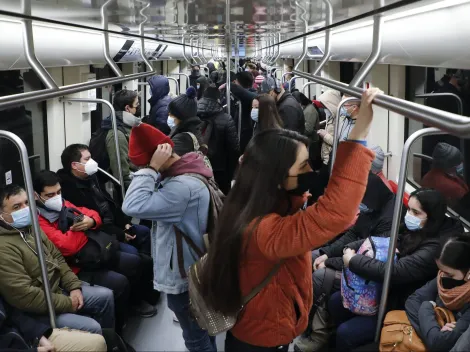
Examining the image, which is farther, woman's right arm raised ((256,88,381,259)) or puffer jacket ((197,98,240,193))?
puffer jacket ((197,98,240,193))

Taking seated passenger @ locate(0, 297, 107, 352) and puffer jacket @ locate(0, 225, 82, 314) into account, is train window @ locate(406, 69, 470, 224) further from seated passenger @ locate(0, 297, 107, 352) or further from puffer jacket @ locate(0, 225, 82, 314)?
puffer jacket @ locate(0, 225, 82, 314)

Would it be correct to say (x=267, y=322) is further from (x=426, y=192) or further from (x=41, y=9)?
(x=41, y=9)

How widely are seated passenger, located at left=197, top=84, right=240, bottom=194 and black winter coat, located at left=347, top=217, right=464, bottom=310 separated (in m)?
2.32

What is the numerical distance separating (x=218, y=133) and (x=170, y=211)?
2.45 m

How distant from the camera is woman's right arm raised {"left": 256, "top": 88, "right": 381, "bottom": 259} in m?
1.44

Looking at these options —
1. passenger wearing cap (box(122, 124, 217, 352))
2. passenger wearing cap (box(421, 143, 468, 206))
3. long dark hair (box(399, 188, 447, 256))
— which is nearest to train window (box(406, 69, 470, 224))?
passenger wearing cap (box(421, 143, 468, 206))

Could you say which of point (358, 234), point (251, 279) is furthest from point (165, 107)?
→ point (251, 279)

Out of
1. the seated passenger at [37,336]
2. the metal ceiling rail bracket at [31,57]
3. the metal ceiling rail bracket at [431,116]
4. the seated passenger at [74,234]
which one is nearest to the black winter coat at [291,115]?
the seated passenger at [74,234]

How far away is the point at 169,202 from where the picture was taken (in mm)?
2354

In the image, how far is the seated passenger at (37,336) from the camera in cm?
238

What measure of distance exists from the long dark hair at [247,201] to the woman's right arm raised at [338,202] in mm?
132

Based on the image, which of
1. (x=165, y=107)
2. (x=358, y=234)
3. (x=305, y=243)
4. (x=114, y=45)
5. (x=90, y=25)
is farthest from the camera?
(x=165, y=107)

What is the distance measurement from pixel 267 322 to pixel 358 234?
5.91 feet

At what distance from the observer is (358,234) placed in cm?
343
